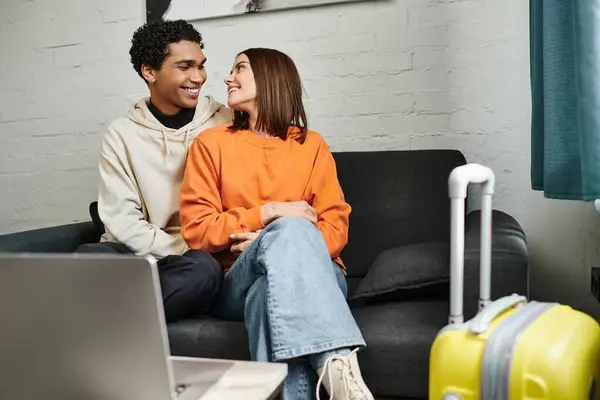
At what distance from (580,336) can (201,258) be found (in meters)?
0.88

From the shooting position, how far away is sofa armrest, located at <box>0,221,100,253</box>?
6.09 feet

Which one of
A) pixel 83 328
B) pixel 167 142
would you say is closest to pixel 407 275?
pixel 167 142

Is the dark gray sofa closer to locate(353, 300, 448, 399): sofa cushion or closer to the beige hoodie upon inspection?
locate(353, 300, 448, 399): sofa cushion

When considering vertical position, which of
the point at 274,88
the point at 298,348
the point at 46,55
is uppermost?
the point at 46,55

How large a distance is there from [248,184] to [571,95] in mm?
846

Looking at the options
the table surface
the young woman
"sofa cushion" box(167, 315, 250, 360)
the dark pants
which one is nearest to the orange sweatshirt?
the young woman

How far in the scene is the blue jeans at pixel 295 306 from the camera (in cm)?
131

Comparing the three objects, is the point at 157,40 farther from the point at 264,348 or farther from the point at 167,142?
the point at 264,348

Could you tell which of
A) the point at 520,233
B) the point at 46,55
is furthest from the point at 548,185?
the point at 46,55

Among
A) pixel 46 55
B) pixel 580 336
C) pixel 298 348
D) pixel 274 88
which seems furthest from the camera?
pixel 46 55

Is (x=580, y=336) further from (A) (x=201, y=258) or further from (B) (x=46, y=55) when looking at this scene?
(B) (x=46, y=55)

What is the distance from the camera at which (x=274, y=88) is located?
6.00ft

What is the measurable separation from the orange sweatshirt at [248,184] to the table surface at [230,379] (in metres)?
0.82

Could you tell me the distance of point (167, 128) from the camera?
2.03m
